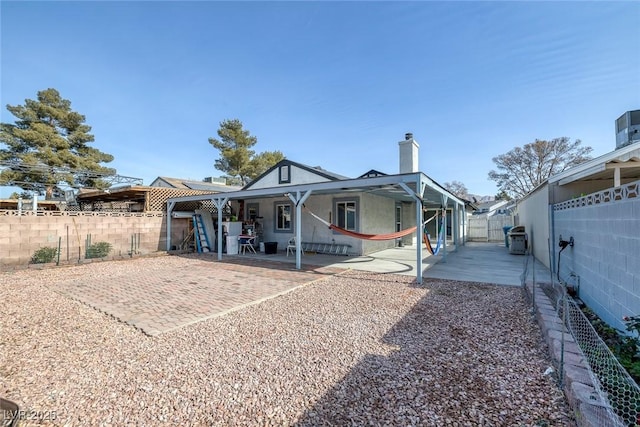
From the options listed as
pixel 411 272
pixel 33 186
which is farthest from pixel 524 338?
pixel 33 186

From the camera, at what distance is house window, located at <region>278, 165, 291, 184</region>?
11.7 meters

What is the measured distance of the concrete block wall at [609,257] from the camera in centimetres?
258

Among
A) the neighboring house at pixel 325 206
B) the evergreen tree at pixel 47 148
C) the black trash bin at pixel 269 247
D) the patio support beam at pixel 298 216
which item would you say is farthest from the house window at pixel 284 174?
the evergreen tree at pixel 47 148

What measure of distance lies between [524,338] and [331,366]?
2.20 m

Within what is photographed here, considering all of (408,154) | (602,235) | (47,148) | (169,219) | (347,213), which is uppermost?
(47,148)

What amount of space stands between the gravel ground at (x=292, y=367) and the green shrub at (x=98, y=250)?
4.91m

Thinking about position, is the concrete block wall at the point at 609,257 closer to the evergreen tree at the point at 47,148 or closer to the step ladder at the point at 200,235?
the step ladder at the point at 200,235

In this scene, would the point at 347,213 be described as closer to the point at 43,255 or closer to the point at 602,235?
the point at 602,235

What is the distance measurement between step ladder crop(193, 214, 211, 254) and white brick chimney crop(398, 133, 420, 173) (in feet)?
26.7

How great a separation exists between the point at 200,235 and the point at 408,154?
8.67 m

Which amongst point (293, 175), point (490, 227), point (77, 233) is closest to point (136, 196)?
point (77, 233)

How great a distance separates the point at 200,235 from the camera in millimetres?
11008

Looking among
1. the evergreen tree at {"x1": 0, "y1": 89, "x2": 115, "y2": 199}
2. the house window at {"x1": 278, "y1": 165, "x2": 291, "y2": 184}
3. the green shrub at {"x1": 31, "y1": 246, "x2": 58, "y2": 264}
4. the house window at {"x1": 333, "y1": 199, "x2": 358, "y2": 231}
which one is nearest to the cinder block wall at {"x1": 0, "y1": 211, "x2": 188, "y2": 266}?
the green shrub at {"x1": 31, "y1": 246, "x2": 58, "y2": 264}

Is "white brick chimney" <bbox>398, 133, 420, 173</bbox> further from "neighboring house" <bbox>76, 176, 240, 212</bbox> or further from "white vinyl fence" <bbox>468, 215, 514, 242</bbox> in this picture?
"white vinyl fence" <bbox>468, 215, 514, 242</bbox>
